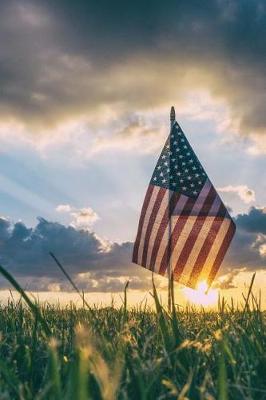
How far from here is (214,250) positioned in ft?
39.3

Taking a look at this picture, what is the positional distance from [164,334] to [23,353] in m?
0.77

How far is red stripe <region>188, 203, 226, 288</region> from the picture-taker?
11.8 metres

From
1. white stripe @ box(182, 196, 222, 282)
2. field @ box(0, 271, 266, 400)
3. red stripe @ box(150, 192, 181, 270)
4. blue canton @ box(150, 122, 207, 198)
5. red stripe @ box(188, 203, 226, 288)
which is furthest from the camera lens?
blue canton @ box(150, 122, 207, 198)

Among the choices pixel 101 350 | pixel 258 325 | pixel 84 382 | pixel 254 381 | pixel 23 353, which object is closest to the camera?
pixel 84 382

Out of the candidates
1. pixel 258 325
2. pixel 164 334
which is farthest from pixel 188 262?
pixel 164 334

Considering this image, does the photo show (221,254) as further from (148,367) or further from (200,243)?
(148,367)

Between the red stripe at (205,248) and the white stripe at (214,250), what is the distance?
0.20 ft

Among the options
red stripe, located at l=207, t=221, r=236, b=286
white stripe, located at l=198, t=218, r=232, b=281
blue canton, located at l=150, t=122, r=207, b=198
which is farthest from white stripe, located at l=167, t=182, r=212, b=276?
red stripe, located at l=207, t=221, r=236, b=286

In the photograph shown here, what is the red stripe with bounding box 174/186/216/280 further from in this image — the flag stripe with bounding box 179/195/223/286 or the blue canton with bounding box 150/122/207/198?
the blue canton with bounding box 150/122/207/198

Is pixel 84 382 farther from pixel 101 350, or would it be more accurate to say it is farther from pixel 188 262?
pixel 188 262

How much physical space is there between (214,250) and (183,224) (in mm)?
903

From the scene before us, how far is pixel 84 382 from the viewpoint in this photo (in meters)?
0.94

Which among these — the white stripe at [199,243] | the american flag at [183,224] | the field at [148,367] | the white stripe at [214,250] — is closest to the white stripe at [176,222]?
the american flag at [183,224]

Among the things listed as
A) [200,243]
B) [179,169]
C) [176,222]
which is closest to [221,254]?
[200,243]
